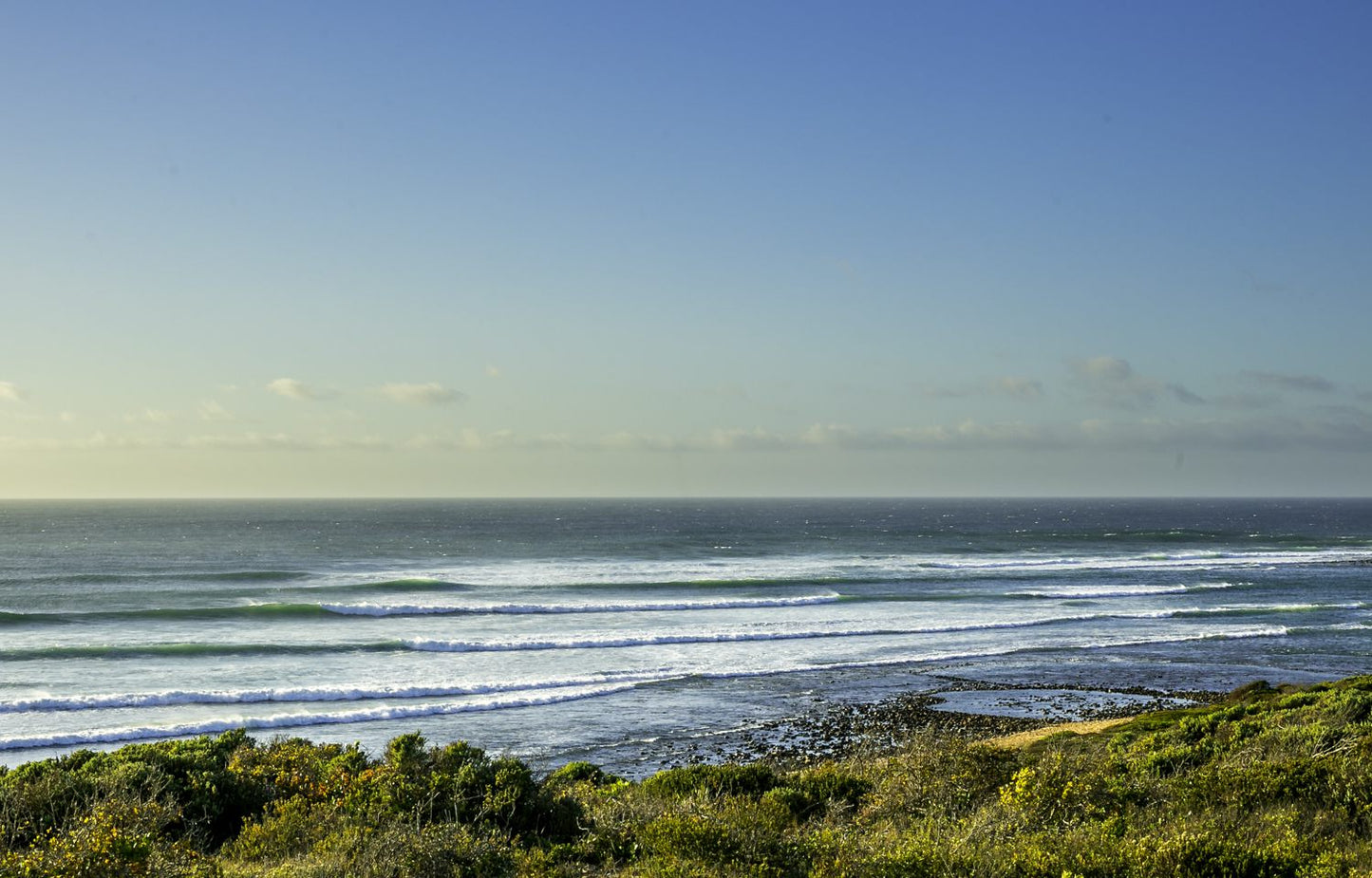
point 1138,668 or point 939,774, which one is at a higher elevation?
point 939,774

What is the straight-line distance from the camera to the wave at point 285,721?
21.5 metres

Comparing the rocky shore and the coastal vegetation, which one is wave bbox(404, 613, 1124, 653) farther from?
the coastal vegetation

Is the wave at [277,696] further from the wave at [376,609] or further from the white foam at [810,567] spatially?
the white foam at [810,567]

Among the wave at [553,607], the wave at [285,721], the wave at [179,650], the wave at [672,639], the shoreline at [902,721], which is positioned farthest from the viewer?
the wave at [553,607]

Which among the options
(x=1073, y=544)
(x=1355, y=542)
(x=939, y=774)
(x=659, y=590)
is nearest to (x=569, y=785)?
(x=939, y=774)

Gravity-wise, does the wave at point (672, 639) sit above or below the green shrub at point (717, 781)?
below

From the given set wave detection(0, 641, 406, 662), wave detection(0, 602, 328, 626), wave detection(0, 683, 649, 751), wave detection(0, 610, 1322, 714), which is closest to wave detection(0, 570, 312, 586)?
wave detection(0, 602, 328, 626)

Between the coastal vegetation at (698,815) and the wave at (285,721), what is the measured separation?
32.7 ft

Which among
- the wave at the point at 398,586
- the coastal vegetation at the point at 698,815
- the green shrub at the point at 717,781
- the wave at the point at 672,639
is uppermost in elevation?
the coastal vegetation at the point at 698,815

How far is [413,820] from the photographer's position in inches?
380

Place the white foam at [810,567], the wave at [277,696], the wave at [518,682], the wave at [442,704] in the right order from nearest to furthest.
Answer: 1. the wave at [442,704]
2. the wave at [277,696]
3. the wave at [518,682]
4. the white foam at [810,567]

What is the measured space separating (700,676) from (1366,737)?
19.0m

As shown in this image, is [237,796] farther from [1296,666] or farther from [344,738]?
[1296,666]

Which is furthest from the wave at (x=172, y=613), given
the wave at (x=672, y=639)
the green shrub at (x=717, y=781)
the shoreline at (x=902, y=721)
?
the green shrub at (x=717, y=781)
